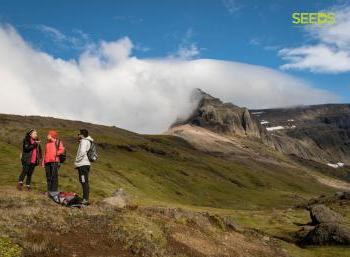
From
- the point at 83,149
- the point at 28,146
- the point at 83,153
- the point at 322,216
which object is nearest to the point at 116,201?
the point at 28,146

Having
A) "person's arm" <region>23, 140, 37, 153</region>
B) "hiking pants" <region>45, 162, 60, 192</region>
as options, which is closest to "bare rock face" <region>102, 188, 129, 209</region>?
"hiking pants" <region>45, 162, 60, 192</region>

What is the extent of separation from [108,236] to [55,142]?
985 centimetres

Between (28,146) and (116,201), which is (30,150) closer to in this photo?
(28,146)

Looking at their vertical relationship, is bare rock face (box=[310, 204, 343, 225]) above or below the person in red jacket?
below

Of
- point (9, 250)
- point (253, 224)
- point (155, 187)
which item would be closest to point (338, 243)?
point (253, 224)

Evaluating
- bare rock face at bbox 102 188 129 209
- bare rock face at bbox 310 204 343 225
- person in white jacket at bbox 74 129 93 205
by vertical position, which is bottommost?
bare rock face at bbox 310 204 343 225

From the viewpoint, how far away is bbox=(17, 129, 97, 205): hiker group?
103 feet

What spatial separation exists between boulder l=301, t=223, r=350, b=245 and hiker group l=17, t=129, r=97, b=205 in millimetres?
26230

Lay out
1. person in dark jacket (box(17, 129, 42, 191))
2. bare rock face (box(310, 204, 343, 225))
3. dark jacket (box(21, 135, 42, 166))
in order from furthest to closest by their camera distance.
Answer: bare rock face (box(310, 204, 343, 225)), dark jacket (box(21, 135, 42, 166)), person in dark jacket (box(17, 129, 42, 191))

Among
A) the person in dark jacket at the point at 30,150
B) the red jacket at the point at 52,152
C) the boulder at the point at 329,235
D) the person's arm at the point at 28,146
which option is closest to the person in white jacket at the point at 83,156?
the red jacket at the point at 52,152

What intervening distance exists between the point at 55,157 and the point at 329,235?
1121 inches

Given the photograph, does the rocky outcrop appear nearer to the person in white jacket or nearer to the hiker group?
the hiker group

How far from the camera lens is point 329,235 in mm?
48500

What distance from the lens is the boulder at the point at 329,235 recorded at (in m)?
47.3
